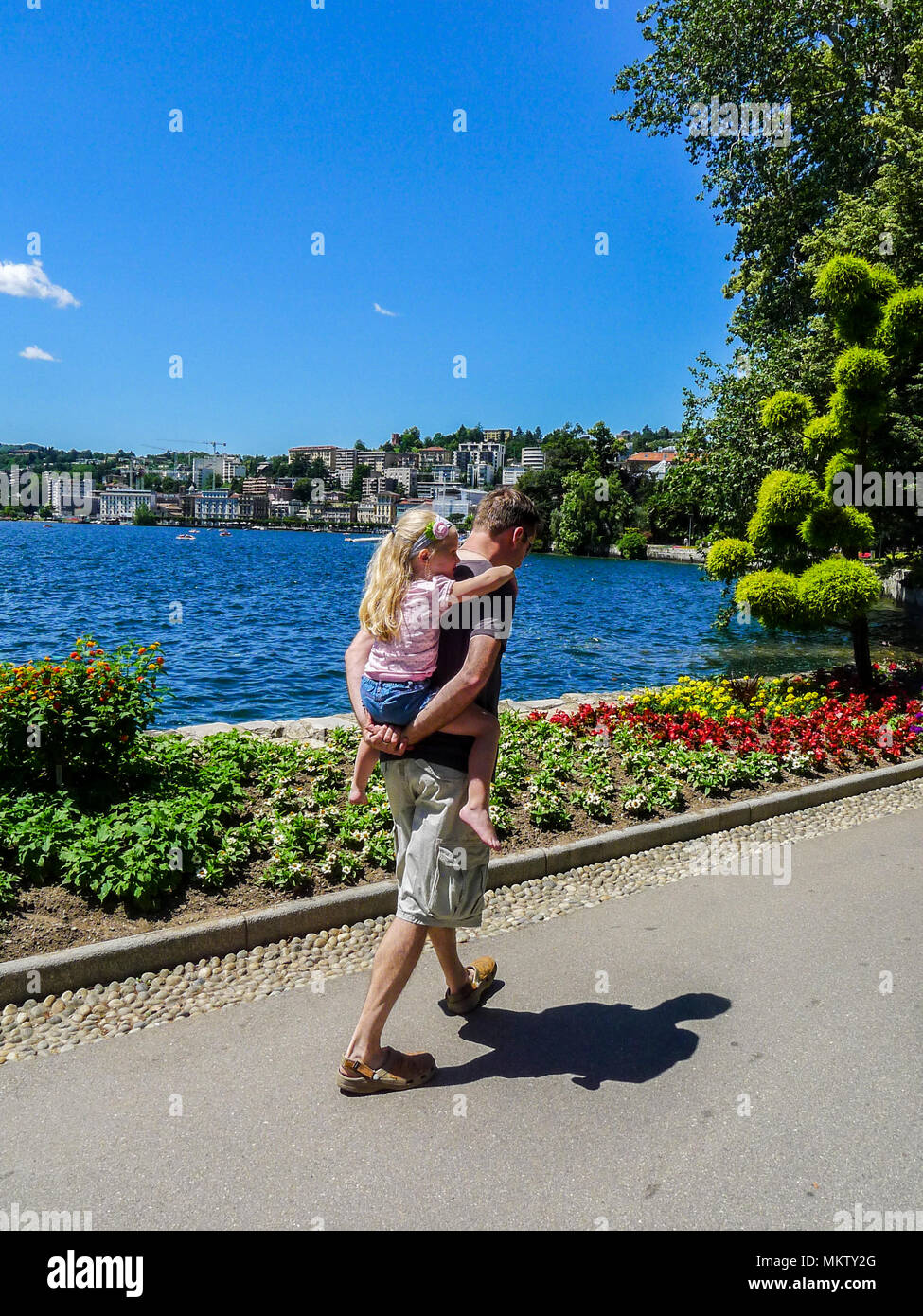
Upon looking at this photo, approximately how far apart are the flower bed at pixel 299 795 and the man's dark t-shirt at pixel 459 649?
6.36 ft

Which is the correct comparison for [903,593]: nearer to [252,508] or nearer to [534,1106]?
[534,1106]

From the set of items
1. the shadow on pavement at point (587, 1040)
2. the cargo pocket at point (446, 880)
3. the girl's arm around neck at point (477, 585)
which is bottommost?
the shadow on pavement at point (587, 1040)

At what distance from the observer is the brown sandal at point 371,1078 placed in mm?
3365

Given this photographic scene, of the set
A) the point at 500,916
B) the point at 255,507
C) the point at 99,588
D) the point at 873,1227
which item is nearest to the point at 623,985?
the point at 500,916

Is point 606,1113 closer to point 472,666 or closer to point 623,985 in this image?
point 623,985

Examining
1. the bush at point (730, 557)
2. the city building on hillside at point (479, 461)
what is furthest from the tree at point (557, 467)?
the bush at point (730, 557)

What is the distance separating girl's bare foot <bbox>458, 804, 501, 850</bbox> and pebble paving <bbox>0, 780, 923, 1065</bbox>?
60.3 inches

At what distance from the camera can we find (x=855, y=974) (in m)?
4.47

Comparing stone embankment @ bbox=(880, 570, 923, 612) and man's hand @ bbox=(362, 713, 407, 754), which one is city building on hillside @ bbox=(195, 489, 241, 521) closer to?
stone embankment @ bbox=(880, 570, 923, 612)

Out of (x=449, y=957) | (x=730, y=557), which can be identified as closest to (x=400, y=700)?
(x=449, y=957)

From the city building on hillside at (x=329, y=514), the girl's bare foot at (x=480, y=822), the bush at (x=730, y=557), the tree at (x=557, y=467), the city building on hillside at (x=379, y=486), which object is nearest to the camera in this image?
the girl's bare foot at (x=480, y=822)

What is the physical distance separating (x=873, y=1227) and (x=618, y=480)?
9599 centimetres

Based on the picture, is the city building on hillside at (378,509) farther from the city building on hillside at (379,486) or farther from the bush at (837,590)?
the bush at (837,590)

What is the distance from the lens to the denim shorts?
3.30 m
